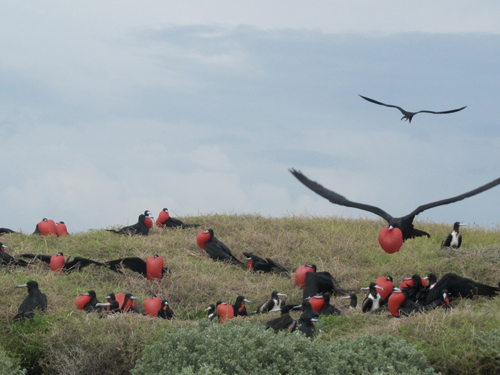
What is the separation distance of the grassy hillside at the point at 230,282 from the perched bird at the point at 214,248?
0.17 metres

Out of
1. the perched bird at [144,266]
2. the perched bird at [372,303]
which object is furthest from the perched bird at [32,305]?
the perched bird at [372,303]

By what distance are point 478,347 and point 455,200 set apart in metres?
2.87

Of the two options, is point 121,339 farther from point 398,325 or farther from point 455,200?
point 455,200

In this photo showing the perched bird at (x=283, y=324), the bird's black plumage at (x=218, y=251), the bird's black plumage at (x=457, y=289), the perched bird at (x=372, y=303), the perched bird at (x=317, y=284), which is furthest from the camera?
the bird's black plumage at (x=218, y=251)

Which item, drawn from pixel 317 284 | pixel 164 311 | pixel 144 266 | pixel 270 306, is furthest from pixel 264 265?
pixel 164 311

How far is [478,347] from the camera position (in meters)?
5.14

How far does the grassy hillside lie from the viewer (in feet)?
18.1

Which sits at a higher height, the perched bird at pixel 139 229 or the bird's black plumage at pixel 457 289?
the perched bird at pixel 139 229

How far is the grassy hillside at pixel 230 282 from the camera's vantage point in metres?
5.52

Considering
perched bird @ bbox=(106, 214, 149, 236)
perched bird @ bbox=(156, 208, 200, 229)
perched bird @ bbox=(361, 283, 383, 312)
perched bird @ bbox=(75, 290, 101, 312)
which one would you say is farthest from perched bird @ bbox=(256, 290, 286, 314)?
perched bird @ bbox=(156, 208, 200, 229)

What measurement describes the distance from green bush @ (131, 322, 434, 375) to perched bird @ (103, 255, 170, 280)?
3619 mm

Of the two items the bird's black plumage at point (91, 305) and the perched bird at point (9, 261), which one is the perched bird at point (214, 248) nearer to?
the perched bird at point (9, 261)

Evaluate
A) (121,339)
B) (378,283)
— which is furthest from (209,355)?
(378,283)

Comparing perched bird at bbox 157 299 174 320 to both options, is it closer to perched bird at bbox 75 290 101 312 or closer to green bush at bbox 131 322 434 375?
perched bird at bbox 75 290 101 312
